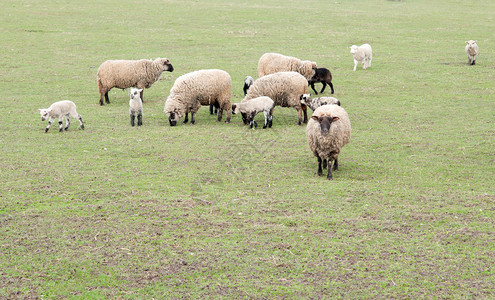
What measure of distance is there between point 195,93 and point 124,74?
3611 millimetres

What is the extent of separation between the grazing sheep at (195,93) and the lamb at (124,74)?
111 inches

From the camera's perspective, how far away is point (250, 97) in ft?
53.6

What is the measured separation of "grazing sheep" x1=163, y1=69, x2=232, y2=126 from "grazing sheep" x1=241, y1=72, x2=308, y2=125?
974 millimetres

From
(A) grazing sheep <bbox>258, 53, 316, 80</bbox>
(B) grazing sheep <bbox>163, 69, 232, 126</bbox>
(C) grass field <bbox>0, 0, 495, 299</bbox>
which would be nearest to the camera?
(C) grass field <bbox>0, 0, 495, 299</bbox>

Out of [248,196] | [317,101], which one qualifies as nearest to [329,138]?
[248,196]

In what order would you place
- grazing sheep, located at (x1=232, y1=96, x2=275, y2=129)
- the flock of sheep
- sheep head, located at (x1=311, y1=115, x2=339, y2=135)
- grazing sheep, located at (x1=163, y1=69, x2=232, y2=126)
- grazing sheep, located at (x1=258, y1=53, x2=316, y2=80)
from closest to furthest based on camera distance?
sheep head, located at (x1=311, y1=115, x2=339, y2=135) < the flock of sheep < grazing sheep, located at (x1=232, y1=96, x2=275, y2=129) < grazing sheep, located at (x1=163, y1=69, x2=232, y2=126) < grazing sheep, located at (x1=258, y1=53, x2=316, y2=80)

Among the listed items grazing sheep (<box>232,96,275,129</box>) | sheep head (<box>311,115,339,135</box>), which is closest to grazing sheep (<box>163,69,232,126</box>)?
grazing sheep (<box>232,96,275,129</box>)

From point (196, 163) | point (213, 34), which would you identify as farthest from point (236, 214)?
point (213, 34)

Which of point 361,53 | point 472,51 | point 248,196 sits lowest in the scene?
point 248,196

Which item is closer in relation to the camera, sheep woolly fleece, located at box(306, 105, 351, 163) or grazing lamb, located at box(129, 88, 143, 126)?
sheep woolly fleece, located at box(306, 105, 351, 163)

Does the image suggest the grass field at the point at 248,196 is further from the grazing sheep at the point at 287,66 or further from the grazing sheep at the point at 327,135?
the grazing sheep at the point at 287,66

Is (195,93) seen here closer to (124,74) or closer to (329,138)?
(124,74)

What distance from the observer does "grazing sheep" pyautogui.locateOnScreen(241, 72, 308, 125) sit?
16047 mm

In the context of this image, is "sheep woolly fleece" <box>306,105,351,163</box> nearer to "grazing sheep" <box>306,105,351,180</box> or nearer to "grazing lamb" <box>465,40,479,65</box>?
"grazing sheep" <box>306,105,351,180</box>
